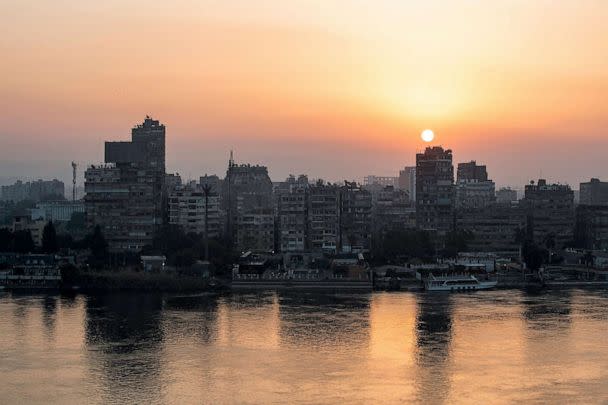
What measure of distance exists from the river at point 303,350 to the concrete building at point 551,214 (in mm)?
15645

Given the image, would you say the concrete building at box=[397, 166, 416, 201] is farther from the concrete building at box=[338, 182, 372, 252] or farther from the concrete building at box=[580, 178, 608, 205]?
the concrete building at box=[338, 182, 372, 252]

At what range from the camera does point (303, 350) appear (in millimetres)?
16156

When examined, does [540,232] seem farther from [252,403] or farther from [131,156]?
[252,403]

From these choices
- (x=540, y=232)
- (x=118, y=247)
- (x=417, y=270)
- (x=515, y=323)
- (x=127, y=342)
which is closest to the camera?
(x=127, y=342)

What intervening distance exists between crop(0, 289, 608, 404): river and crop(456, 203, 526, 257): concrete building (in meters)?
12.7

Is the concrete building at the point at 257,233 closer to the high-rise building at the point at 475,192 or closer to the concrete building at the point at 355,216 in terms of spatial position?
the concrete building at the point at 355,216

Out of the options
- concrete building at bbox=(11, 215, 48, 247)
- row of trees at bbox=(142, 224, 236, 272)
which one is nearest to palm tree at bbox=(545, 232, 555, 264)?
row of trees at bbox=(142, 224, 236, 272)

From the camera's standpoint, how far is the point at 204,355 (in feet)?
51.7

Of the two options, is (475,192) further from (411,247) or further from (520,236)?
(411,247)

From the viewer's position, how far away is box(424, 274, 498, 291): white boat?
2575cm

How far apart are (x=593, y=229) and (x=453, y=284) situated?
14767mm

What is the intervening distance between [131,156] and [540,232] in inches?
595

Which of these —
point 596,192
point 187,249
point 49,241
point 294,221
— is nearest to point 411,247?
point 294,221

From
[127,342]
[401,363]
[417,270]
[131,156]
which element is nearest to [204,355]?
[127,342]
